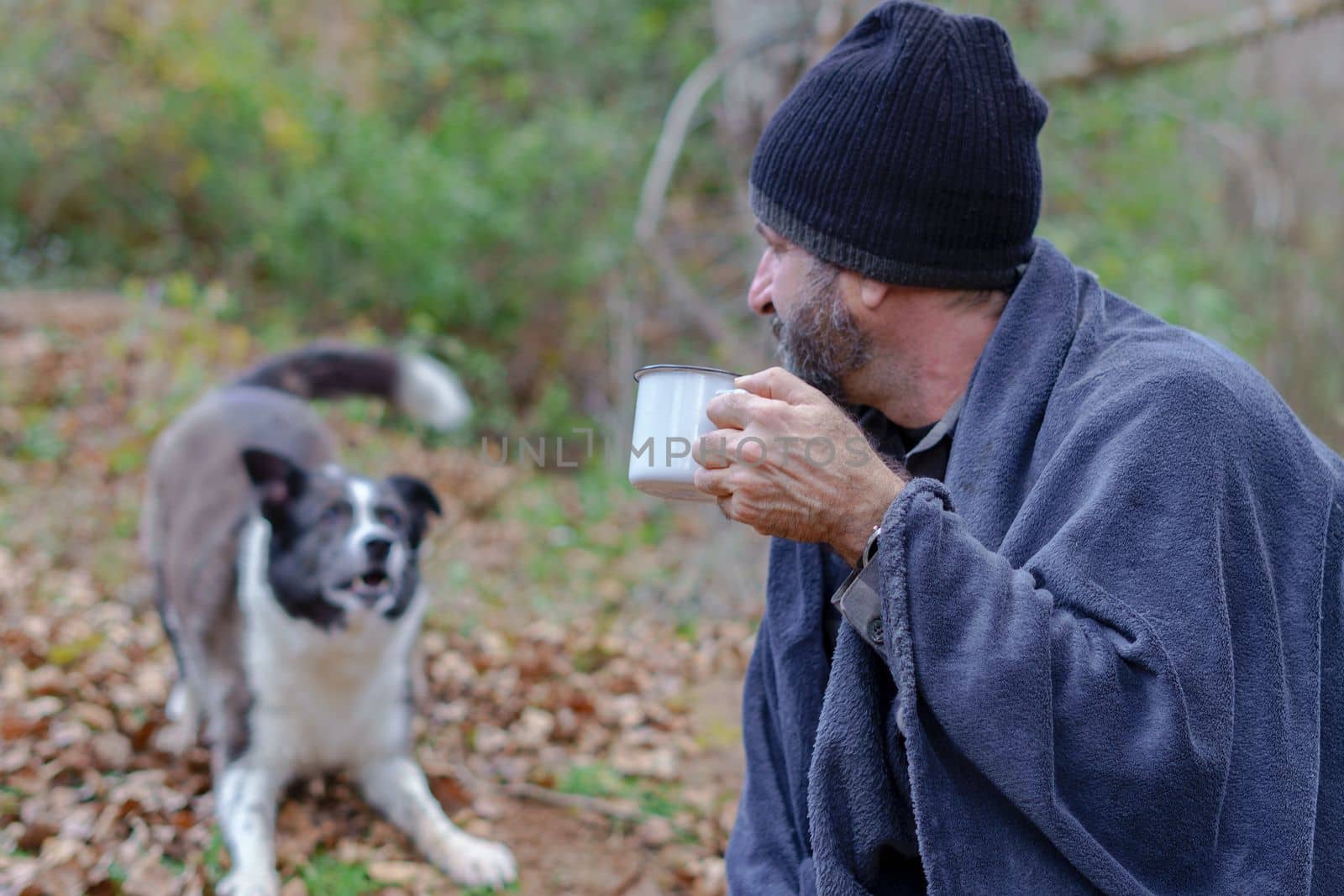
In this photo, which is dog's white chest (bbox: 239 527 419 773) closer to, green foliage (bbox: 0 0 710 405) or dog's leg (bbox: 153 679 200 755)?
dog's leg (bbox: 153 679 200 755)

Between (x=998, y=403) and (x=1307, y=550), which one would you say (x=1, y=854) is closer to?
(x=998, y=403)

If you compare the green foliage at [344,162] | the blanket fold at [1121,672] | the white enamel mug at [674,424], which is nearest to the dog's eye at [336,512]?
the white enamel mug at [674,424]

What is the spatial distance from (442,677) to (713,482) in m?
2.95

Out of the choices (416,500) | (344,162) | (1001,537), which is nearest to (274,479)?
(416,500)

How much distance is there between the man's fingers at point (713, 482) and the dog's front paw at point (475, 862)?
5.97ft

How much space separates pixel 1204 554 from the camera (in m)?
1.54

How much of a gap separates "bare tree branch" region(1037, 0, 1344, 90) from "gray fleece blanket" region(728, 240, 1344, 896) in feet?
14.3

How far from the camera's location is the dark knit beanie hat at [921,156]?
6.47ft

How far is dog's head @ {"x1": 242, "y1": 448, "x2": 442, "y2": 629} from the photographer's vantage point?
3420 millimetres

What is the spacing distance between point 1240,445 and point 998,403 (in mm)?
390

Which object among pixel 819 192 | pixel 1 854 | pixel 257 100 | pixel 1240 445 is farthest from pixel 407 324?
pixel 1240 445

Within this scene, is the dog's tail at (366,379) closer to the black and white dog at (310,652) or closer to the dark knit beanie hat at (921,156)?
the black and white dog at (310,652)

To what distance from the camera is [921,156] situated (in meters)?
1.97

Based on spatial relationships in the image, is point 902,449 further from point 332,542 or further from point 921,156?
point 332,542
